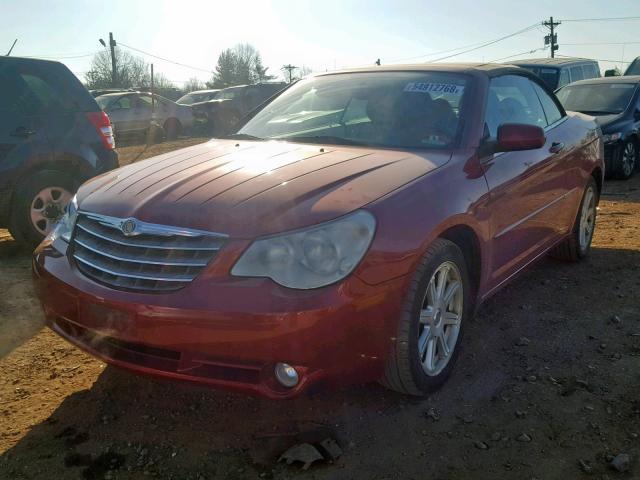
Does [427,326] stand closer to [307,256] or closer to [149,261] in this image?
[307,256]

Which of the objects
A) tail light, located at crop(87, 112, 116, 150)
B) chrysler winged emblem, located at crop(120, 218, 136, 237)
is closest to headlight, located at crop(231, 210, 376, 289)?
chrysler winged emblem, located at crop(120, 218, 136, 237)

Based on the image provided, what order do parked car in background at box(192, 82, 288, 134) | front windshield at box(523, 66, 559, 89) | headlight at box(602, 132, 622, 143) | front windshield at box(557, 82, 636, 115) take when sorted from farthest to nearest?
parked car in background at box(192, 82, 288, 134)
front windshield at box(523, 66, 559, 89)
front windshield at box(557, 82, 636, 115)
headlight at box(602, 132, 622, 143)

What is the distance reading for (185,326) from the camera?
2344mm

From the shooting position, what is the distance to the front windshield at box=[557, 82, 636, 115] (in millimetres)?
9719

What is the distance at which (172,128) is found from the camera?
1988cm

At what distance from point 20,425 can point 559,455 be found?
233 centimetres

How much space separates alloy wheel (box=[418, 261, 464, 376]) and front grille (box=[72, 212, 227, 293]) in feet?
3.40

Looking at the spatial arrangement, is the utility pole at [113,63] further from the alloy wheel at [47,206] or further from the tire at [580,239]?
the tire at [580,239]

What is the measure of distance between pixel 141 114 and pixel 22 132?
14.1 metres

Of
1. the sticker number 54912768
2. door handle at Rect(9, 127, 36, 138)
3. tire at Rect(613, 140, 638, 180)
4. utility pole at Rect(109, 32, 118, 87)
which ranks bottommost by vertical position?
tire at Rect(613, 140, 638, 180)

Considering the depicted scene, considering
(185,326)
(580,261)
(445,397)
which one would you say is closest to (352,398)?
(445,397)

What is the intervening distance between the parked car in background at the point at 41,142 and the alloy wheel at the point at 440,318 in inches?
158

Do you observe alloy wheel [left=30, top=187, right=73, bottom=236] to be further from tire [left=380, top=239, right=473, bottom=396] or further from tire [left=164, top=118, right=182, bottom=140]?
tire [left=164, top=118, right=182, bottom=140]

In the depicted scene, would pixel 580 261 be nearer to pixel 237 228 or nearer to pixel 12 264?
pixel 237 228
